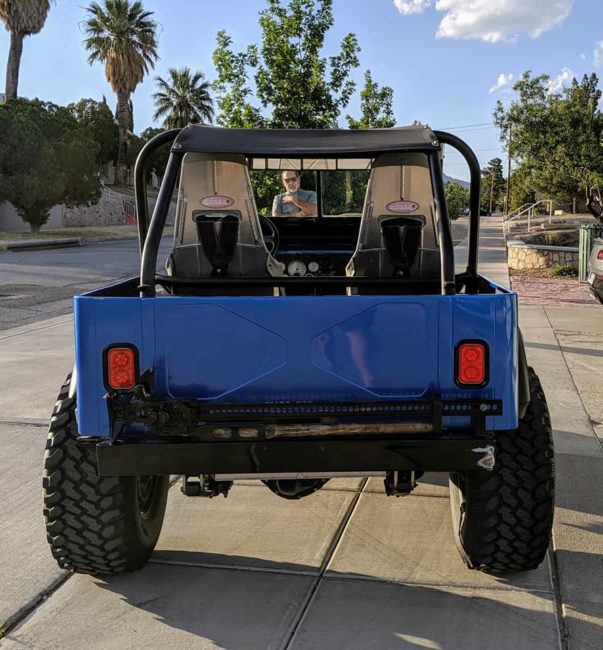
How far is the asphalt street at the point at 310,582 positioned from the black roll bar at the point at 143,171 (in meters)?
1.50

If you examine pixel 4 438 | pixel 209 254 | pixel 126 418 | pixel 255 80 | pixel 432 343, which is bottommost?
pixel 4 438

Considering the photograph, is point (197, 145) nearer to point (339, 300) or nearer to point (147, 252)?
point (147, 252)

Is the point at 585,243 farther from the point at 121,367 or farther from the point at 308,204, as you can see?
the point at 121,367

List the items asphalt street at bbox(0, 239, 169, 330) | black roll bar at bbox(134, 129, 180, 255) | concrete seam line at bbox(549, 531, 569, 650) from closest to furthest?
concrete seam line at bbox(549, 531, 569, 650)
black roll bar at bbox(134, 129, 180, 255)
asphalt street at bbox(0, 239, 169, 330)

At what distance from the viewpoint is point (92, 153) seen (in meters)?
33.9

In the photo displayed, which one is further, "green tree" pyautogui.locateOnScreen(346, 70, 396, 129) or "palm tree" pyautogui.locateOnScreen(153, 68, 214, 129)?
"palm tree" pyautogui.locateOnScreen(153, 68, 214, 129)

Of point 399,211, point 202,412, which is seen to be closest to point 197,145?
point 399,211

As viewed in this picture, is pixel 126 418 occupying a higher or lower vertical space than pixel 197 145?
lower

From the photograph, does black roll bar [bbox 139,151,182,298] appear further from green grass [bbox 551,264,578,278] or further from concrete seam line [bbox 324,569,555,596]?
green grass [bbox 551,264,578,278]

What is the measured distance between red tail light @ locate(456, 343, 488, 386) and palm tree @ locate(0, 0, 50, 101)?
127 ft

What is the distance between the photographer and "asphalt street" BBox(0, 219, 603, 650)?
2.78 metres

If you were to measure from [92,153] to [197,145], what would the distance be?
3257 centimetres

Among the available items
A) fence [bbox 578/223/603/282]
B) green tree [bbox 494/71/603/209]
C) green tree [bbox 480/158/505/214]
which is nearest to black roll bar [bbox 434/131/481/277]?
fence [bbox 578/223/603/282]

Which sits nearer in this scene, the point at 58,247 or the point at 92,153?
the point at 58,247
